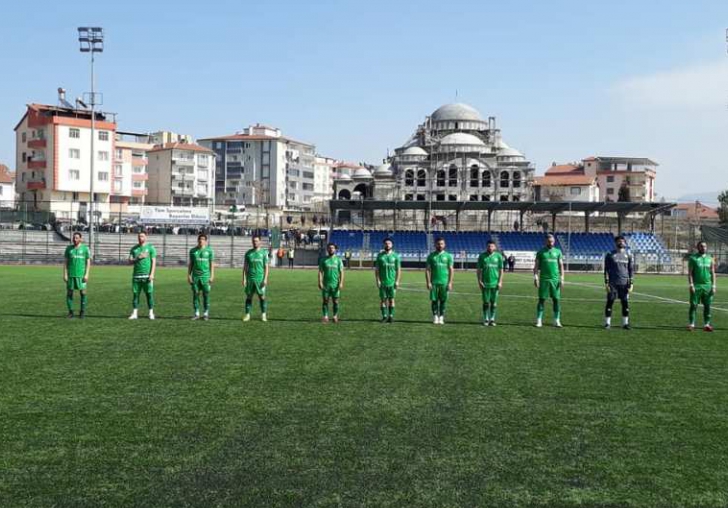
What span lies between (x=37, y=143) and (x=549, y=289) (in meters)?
70.4

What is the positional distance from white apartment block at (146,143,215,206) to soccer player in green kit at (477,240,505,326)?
93.8 meters

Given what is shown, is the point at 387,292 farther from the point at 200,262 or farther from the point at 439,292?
the point at 200,262

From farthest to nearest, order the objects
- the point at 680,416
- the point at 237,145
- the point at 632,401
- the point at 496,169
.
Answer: the point at 237,145 < the point at 496,169 < the point at 632,401 < the point at 680,416

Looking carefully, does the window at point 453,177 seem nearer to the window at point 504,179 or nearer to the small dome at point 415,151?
the small dome at point 415,151

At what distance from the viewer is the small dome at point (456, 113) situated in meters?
112

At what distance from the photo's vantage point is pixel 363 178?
4377 inches

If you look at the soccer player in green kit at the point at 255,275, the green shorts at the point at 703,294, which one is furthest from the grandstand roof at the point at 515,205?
the soccer player in green kit at the point at 255,275

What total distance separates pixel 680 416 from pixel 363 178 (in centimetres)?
10425

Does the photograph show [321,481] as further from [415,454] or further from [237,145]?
[237,145]

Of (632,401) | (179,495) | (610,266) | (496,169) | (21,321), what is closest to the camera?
(179,495)

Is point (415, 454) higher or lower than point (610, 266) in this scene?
lower

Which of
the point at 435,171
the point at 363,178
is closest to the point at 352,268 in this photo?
the point at 435,171

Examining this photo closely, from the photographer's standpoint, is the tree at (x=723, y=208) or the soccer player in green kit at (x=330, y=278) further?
the tree at (x=723, y=208)

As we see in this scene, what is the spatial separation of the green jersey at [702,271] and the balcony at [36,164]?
70.6 meters
